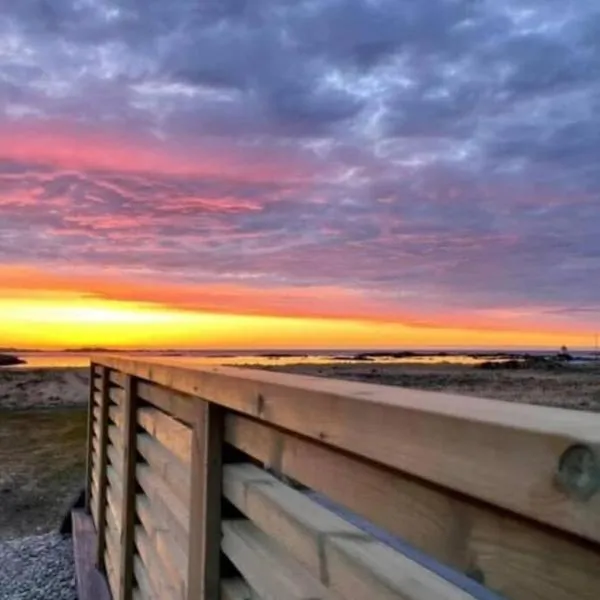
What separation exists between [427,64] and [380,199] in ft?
17.4

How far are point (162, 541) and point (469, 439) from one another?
2354 millimetres

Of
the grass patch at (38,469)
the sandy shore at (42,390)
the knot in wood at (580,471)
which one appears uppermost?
the knot in wood at (580,471)

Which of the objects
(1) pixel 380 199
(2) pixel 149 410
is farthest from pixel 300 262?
(2) pixel 149 410

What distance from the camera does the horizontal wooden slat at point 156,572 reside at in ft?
8.62

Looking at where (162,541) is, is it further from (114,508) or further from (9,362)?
(9,362)

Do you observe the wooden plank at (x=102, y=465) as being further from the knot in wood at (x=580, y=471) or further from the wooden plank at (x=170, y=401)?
the knot in wood at (x=580, y=471)

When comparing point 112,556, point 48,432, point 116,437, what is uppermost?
point 116,437

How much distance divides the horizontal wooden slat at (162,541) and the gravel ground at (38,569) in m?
2.04

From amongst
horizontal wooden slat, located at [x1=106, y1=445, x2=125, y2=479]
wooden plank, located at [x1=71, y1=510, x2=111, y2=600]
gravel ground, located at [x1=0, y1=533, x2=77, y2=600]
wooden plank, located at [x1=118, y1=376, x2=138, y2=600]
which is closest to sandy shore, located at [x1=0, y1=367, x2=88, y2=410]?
gravel ground, located at [x1=0, y1=533, x2=77, y2=600]

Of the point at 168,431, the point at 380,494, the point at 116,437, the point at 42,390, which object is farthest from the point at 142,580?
the point at 42,390

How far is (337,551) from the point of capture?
1.25 metres

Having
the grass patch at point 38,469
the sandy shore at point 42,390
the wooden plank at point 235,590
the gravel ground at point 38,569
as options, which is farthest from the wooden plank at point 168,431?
the sandy shore at point 42,390

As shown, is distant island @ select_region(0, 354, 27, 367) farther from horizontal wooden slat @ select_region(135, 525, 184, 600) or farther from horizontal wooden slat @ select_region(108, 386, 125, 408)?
horizontal wooden slat @ select_region(135, 525, 184, 600)

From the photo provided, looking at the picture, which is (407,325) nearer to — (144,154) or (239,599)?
(144,154)
